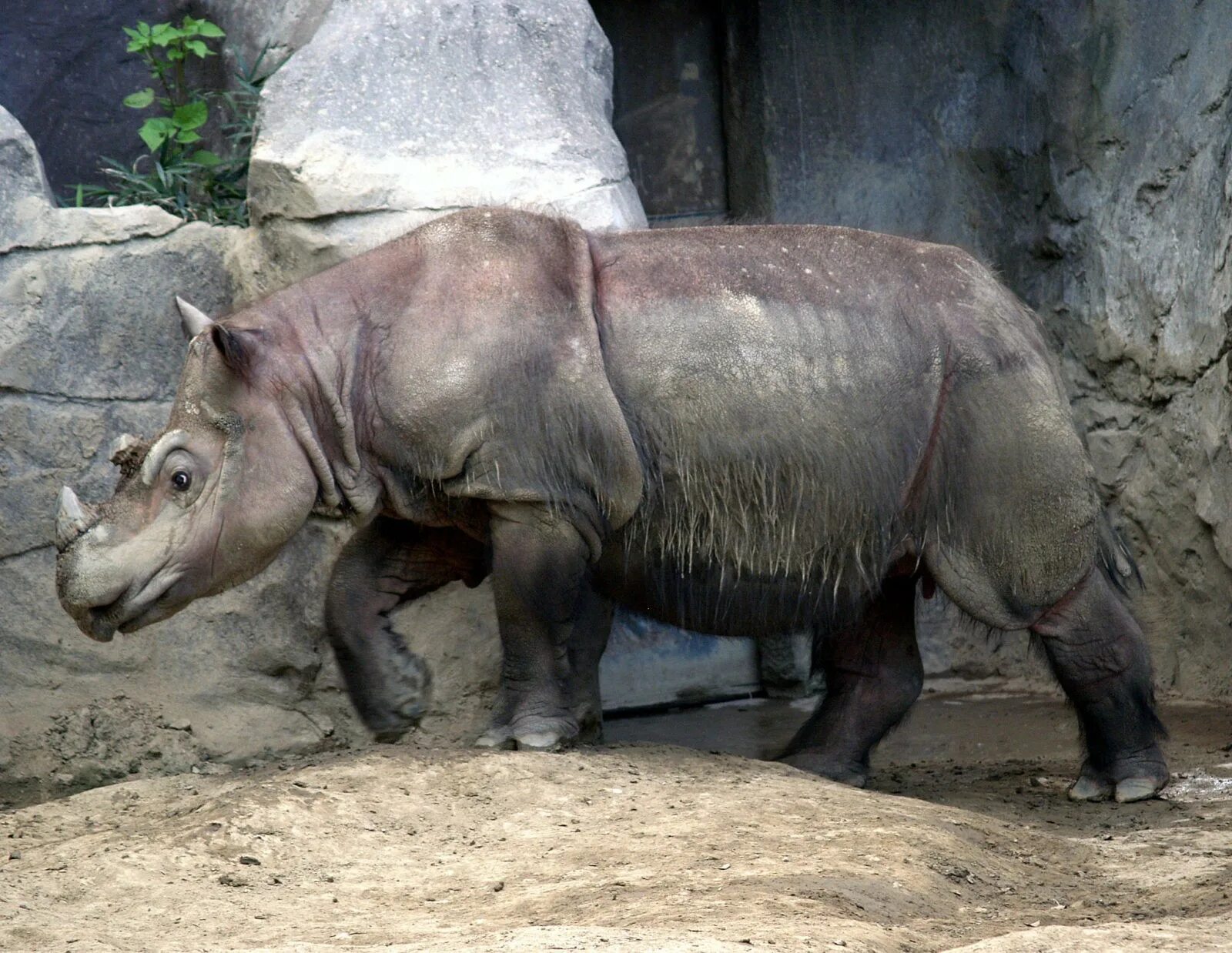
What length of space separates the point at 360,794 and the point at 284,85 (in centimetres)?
288

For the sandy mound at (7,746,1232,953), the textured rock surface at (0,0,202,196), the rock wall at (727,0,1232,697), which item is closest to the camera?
the sandy mound at (7,746,1232,953)

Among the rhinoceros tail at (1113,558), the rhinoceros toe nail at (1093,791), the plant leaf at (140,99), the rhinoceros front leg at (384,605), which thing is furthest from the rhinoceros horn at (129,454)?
the rhinoceros toe nail at (1093,791)

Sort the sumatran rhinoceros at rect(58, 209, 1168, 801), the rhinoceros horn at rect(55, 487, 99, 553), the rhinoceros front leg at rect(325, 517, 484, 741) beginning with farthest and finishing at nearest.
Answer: the rhinoceros front leg at rect(325, 517, 484, 741)
the sumatran rhinoceros at rect(58, 209, 1168, 801)
the rhinoceros horn at rect(55, 487, 99, 553)

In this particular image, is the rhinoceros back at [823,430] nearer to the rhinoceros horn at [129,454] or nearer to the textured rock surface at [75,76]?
the rhinoceros horn at [129,454]

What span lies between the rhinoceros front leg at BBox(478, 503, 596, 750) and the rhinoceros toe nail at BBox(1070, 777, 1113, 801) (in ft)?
5.93

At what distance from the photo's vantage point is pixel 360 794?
5.05m

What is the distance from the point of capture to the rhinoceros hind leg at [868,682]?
6.35 metres

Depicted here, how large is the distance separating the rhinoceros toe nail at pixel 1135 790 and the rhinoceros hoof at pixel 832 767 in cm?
88

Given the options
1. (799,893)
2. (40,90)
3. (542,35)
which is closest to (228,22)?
(40,90)

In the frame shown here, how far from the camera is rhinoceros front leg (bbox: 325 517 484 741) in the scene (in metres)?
5.78

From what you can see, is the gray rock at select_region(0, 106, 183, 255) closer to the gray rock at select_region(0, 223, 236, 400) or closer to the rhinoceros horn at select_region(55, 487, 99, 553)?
the gray rock at select_region(0, 223, 236, 400)

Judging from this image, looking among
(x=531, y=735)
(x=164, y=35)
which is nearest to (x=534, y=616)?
(x=531, y=735)

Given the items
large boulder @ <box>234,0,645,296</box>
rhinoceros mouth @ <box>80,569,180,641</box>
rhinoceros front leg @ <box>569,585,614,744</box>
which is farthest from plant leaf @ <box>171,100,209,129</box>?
rhinoceros front leg @ <box>569,585,614,744</box>

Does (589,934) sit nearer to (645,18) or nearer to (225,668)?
(225,668)
